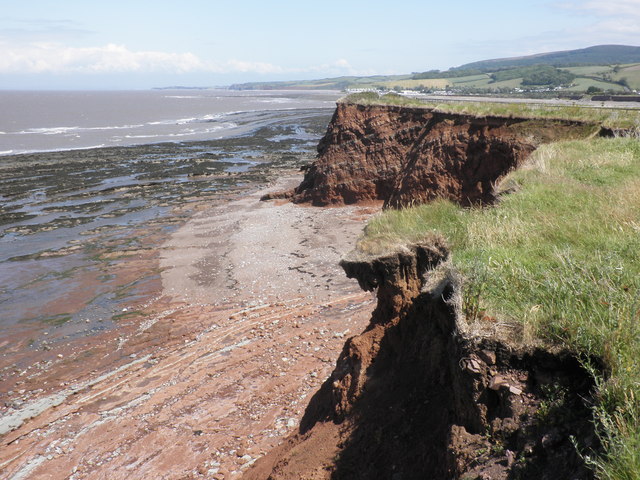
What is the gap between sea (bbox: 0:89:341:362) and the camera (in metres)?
16.0

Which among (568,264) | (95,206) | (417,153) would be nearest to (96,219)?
(95,206)

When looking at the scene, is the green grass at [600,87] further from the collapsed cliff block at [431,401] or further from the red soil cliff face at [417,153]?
the collapsed cliff block at [431,401]

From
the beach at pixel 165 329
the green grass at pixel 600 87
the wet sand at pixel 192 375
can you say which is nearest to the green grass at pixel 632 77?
the green grass at pixel 600 87

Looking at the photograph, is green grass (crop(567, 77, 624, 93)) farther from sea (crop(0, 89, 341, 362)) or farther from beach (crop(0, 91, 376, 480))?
beach (crop(0, 91, 376, 480))

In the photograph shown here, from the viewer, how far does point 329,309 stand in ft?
46.3

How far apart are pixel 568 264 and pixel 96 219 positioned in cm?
2732

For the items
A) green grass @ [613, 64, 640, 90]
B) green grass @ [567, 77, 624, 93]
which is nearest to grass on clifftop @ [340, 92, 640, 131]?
green grass @ [567, 77, 624, 93]

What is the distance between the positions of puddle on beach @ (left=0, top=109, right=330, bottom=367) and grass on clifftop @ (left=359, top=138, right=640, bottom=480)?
37.7 feet

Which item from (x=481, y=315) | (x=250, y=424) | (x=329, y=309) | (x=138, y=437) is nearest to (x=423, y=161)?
(x=329, y=309)

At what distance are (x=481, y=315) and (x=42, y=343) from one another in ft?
43.3

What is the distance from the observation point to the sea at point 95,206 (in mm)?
16047

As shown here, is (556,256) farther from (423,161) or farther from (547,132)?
(423,161)

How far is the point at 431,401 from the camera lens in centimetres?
532

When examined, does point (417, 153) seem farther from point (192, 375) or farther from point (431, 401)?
point (431, 401)
